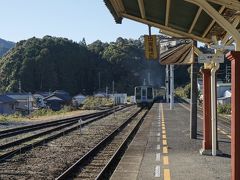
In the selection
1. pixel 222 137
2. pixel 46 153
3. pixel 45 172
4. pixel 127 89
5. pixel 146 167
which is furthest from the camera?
pixel 127 89

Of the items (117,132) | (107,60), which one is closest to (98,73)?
(107,60)

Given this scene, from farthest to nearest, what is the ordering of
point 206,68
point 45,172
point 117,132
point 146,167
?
point 117,132 → point 206,68 → point 45,172 → point 146,167

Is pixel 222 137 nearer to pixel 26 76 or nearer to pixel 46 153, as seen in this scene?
pixel 46 153

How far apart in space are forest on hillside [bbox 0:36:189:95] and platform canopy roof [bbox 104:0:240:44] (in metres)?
96.5

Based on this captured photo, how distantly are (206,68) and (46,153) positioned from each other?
19.5 ft

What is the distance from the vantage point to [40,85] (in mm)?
117125

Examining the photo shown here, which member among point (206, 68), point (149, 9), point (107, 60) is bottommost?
point (206, 68)

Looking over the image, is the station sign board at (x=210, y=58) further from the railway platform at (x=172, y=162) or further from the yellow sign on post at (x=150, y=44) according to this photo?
the railway platform at (x=172, y=162)

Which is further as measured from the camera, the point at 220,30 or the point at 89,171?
the point at 89,171

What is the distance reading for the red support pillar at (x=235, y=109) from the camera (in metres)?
6.44

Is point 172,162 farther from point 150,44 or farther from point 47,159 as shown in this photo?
point 47,159

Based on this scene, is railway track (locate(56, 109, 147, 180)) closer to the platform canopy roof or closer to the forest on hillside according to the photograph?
the platform canopy roof

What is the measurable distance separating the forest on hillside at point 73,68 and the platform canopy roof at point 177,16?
96.5m

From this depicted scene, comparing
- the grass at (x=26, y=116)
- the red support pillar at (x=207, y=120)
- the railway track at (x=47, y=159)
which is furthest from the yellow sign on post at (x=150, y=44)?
the grass at (x=26, y=116)
